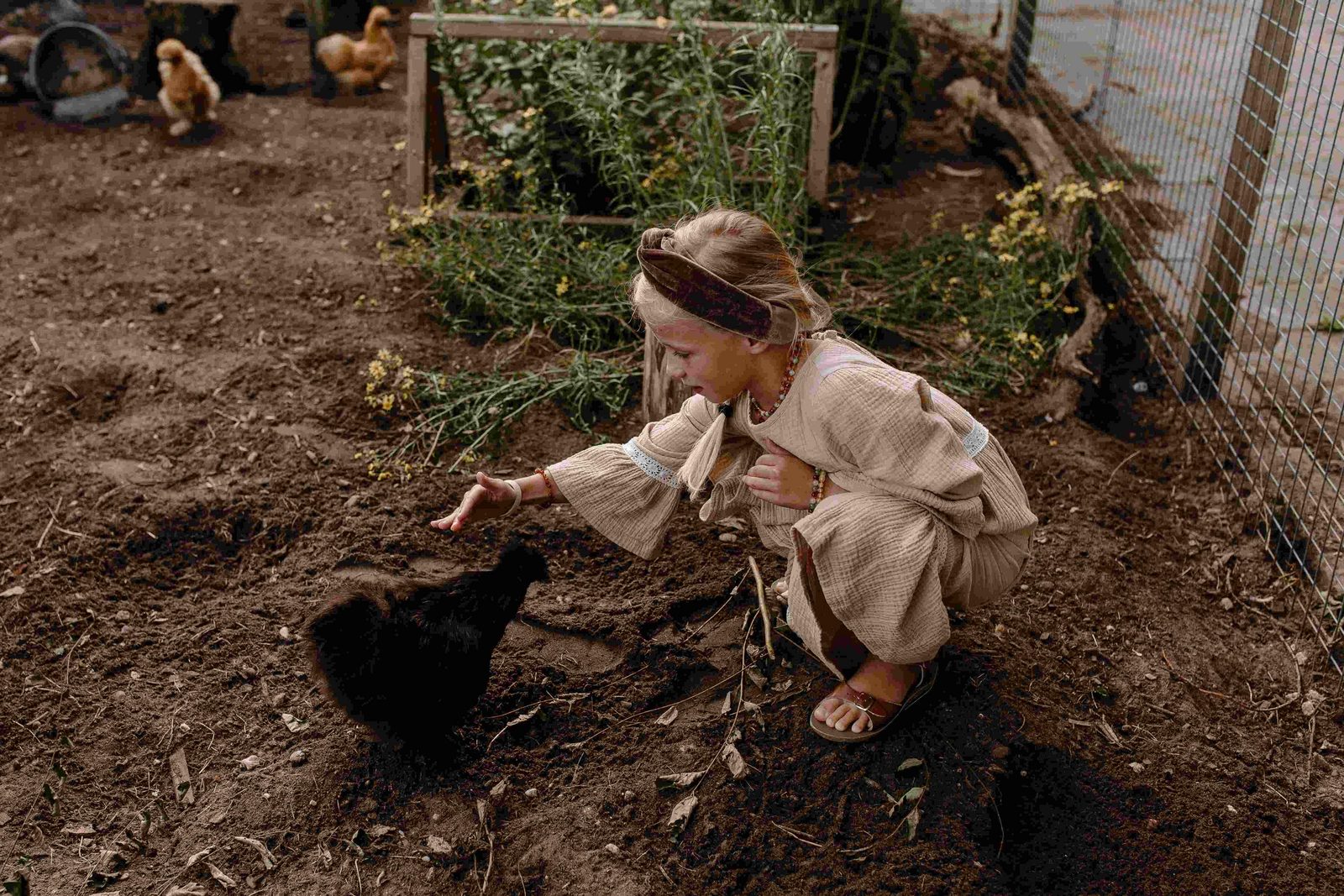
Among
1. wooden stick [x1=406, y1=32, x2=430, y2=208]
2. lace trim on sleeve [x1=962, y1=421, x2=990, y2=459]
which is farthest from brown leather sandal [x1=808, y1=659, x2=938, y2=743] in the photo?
wooden stick [x1=406, y1=32, x2=430, y2=208]

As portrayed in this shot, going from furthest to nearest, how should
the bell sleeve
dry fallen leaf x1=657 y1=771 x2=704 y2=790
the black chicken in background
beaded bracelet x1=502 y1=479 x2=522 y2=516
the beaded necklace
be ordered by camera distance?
the black chicken in background
the bell sleeve
beaded bracelet x1=502 y1=479 x2=522 y2=516
dry fallen leaf x1=657 y1=771 x2=704 y2=790
the beaded necklace

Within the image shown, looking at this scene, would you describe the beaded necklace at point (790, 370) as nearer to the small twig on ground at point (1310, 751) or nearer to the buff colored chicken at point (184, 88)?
the small twig on ground at point (1310, 751)

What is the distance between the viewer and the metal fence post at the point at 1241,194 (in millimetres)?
3742

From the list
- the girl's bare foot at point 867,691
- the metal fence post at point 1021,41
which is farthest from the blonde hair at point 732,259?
the metal fence post at point 1021,41

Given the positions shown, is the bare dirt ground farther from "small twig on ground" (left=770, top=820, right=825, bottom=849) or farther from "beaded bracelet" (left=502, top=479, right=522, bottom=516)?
"beaded bracelet" (left=502, top=479, right=522, bottom=516)

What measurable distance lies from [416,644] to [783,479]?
90 centimetres

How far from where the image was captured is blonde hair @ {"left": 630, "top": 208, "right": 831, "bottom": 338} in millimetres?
2424

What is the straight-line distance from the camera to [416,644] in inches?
102

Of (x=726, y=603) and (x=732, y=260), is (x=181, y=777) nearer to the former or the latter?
(x=726, y=603)

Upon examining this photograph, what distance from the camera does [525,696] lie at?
118 inches

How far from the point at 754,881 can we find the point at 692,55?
353cm

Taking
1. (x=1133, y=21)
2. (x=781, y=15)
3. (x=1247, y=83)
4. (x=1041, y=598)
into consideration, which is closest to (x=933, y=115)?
(x=1133, y=21)

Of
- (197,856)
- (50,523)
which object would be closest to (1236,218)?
(197,856)

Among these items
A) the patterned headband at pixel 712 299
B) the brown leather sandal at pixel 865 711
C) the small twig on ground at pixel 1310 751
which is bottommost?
the small twig on ground at pixel 1310 751
